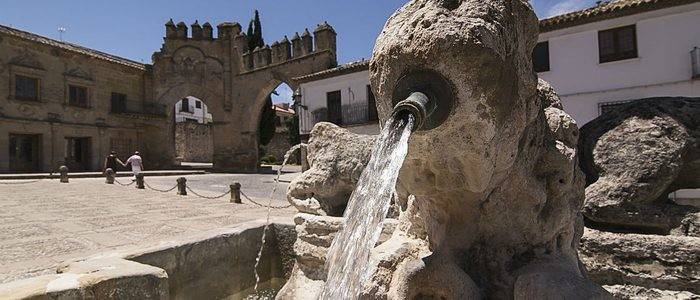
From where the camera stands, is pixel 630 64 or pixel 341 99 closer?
pixel 630 64

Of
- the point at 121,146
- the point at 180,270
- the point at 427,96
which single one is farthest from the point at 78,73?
the point at 427,96

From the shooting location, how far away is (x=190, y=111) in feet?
160

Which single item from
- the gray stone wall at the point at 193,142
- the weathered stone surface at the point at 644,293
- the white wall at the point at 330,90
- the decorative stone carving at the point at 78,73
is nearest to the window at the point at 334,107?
the white wall at the point at 330,90

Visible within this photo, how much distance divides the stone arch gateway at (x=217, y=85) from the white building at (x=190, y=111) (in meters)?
20.0

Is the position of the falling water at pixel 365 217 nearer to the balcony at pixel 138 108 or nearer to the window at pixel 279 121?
the balcony at pixel 138 108

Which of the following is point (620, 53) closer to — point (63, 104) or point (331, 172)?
point (331, 172)

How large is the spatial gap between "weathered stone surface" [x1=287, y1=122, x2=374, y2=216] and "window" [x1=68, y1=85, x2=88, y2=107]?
23.3 m

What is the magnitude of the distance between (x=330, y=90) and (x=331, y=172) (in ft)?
51.7

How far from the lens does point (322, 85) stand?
19125 millimetres

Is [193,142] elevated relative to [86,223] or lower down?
elevated

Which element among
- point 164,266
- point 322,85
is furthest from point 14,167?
point 164,266

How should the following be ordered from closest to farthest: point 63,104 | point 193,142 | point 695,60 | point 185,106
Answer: point 695,60
point 63,104
point 193,142
point 185,106

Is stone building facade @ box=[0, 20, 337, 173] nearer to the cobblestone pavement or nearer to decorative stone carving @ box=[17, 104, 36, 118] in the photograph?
decorative stone carving @ box=[17, 104, 36, 118]

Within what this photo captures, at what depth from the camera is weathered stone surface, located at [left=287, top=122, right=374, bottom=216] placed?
10.6 ft
